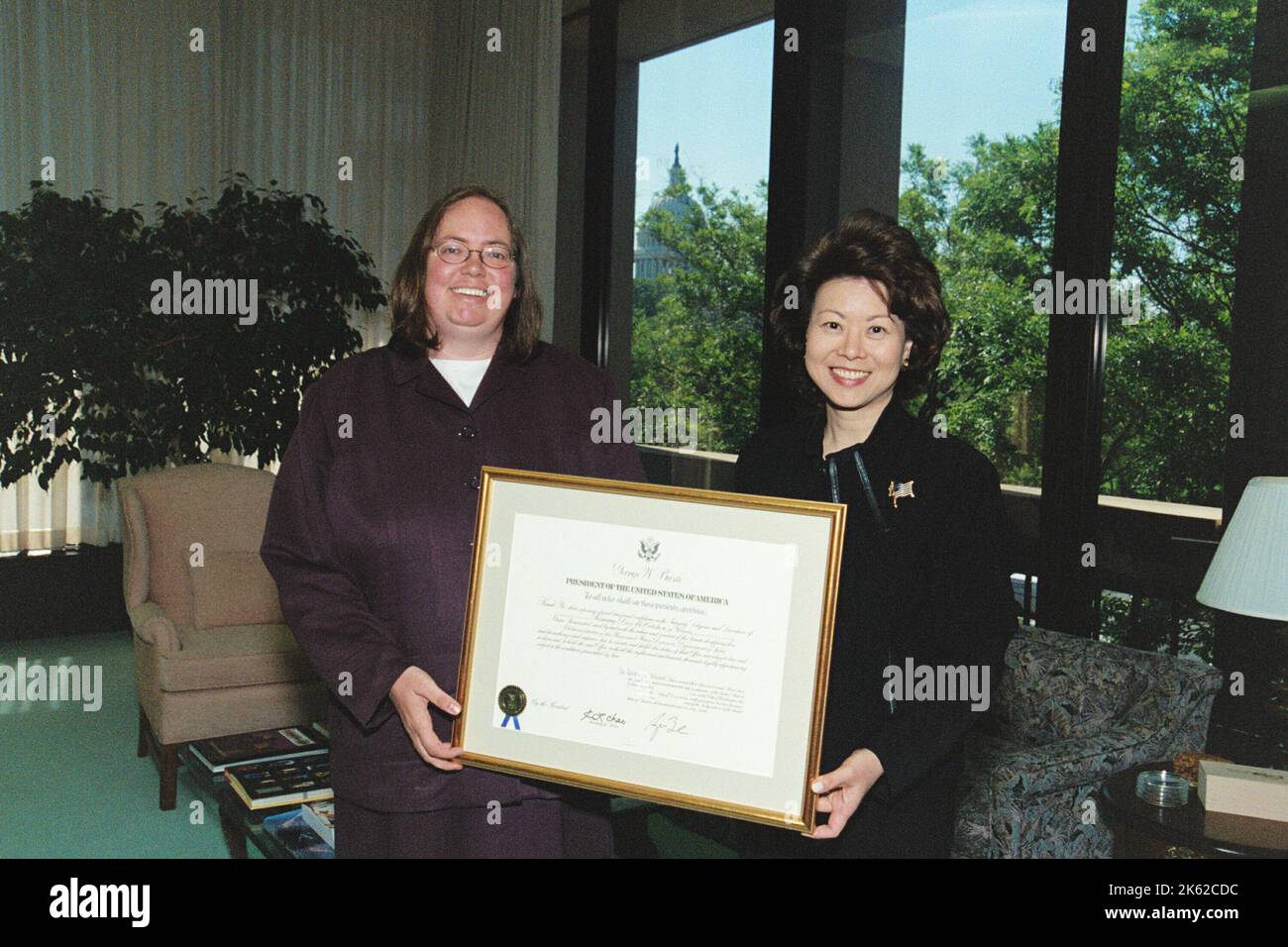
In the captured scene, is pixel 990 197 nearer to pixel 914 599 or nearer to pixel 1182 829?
pixel 1182 829

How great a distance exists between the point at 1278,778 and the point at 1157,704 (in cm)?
63

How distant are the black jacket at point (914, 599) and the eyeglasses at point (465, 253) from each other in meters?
0.64

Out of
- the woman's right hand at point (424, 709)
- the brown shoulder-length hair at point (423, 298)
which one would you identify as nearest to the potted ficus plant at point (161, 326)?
the brown shoulder-length hair at point (423, 298)

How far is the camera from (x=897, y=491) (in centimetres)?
152

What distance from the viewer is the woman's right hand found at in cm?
158

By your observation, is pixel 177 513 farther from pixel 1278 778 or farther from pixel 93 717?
pixel 1278 778

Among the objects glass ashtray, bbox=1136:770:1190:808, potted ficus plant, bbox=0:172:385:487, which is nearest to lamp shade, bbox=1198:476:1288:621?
glass ashtray, bbox=1136:770:1190:808

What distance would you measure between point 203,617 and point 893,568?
338cm

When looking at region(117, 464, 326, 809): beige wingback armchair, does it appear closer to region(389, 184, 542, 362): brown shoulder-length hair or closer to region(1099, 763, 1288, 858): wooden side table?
region(389, 184, 542, 362): brown shoulder-length hair

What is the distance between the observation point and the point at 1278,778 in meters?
2.38

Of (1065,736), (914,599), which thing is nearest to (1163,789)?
(1065,736)

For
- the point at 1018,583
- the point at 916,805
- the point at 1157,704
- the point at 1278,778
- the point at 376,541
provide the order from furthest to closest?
→ 1. the point at 1018,583
2. the point at 1157,704
3. the point at 1278,778
4. the point at 376,541
5. the point at 916,805

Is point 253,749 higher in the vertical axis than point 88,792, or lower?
higher
